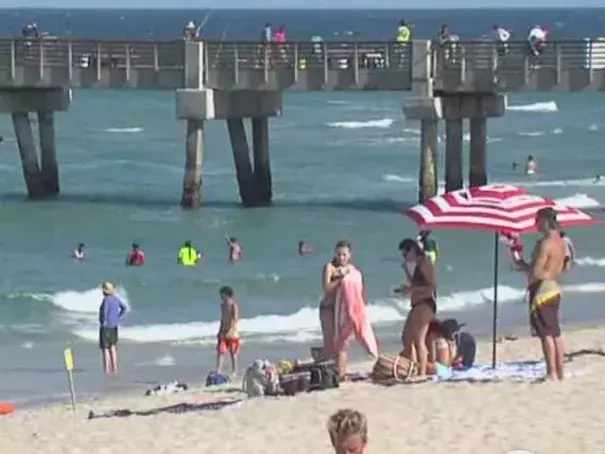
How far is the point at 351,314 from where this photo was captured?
13.3 meters

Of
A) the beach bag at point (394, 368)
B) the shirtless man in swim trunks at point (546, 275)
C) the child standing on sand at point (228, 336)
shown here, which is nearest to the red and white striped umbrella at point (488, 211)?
the shirtless man in swim trunks at point (546, 275)

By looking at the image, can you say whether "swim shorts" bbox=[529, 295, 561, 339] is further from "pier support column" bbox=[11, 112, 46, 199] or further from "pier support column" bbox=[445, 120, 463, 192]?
"pier support column" bbox=[11, 112, 46, 199]

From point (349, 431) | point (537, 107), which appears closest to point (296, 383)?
point (349, 431)

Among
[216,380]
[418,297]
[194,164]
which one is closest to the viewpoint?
[418,297]

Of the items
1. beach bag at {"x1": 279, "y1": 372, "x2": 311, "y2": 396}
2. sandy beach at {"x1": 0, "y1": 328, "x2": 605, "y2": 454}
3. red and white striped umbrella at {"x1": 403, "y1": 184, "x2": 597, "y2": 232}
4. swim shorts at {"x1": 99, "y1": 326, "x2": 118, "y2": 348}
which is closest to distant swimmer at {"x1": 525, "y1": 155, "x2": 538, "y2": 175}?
swim shorts at {"x1": 99, "y1": 326, "x2": 118, "y2": 348}

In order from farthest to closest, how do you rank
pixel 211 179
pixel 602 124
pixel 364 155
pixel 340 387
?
pixel 602 124, pixel 364 155, pixel 211 179, pixel 340 387

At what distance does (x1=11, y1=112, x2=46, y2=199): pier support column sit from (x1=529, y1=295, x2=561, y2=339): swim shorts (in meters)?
23.3

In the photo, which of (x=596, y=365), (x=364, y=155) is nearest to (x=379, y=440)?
(x=596, y=365)

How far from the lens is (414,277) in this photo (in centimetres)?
1284

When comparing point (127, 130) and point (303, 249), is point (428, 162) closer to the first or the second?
point (303, 249)

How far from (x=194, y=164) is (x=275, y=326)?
10927 millimetres

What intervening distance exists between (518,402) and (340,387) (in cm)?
162

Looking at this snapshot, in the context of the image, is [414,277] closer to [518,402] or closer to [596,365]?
[518,402]

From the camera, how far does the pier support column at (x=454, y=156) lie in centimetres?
3148
